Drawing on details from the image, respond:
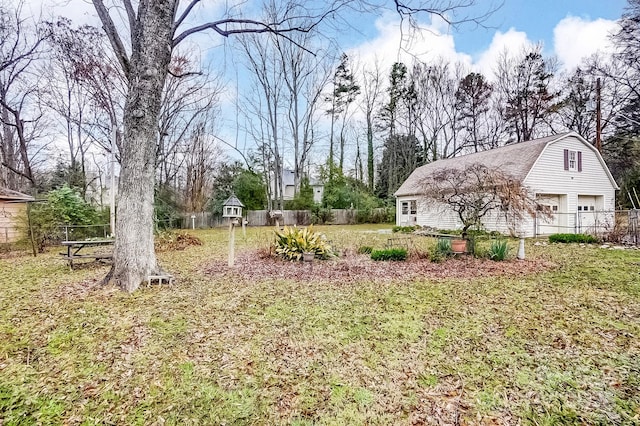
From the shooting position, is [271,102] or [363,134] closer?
[271,102]

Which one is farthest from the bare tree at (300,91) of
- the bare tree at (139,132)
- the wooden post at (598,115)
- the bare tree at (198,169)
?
the bare tree at (139,132)

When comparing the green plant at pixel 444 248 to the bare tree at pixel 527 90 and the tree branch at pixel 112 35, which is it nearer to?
the tree branch at pixel 112 35

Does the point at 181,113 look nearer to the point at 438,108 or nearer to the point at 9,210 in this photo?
the point at 9,210

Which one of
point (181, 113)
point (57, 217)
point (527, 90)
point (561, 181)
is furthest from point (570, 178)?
point (57, 217)

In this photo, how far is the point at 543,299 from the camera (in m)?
4.77

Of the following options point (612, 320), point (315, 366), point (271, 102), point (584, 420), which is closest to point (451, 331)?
point (584, 420)

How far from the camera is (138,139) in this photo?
5000 millimetres

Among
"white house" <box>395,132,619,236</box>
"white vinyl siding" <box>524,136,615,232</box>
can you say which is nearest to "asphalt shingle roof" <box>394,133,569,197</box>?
"white house" <box>395,132,619,236</box>

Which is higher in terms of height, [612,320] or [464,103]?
[464,103]

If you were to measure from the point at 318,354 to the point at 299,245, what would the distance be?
4917 millimetres

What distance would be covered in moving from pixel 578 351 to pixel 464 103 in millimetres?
23901

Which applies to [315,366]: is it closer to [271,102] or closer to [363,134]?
[271,102]

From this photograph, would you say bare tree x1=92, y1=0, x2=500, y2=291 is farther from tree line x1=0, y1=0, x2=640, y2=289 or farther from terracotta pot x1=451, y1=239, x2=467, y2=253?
terracotta pot x1=451, y1=239, x2=467, y2=253

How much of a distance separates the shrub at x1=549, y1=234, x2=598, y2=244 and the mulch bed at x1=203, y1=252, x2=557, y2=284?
4.84 metres
